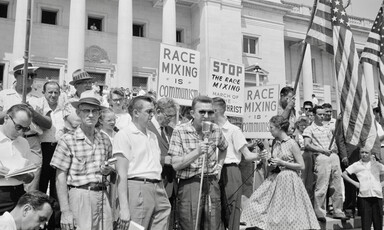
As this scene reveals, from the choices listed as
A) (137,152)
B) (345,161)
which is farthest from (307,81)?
(137,152)

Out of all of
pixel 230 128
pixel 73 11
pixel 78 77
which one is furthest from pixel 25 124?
pixel 73 11

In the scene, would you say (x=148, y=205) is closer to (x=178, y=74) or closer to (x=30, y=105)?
(x=30, y=105)

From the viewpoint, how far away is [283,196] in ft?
19.1

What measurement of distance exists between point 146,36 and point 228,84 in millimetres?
18945

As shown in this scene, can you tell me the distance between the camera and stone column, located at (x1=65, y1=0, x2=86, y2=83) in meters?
19.9

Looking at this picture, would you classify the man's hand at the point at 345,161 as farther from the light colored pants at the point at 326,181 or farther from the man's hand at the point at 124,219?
the man's hand at the point at 124,219

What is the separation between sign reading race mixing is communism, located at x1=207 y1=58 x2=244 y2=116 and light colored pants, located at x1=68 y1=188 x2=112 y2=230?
4548 millimetres

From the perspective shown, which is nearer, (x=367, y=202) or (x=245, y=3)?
(x=367, y=202)

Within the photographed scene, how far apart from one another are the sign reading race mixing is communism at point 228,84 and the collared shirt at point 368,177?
257 cm

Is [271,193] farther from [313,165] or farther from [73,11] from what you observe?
[73,11]

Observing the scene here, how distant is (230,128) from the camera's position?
227 inches

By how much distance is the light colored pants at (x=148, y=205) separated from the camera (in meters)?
4.01

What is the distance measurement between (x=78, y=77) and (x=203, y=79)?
1891 cm

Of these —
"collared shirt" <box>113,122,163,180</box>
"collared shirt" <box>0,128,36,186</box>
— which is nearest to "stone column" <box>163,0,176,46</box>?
"collared shirt" <box>113,122,163,180</box>
